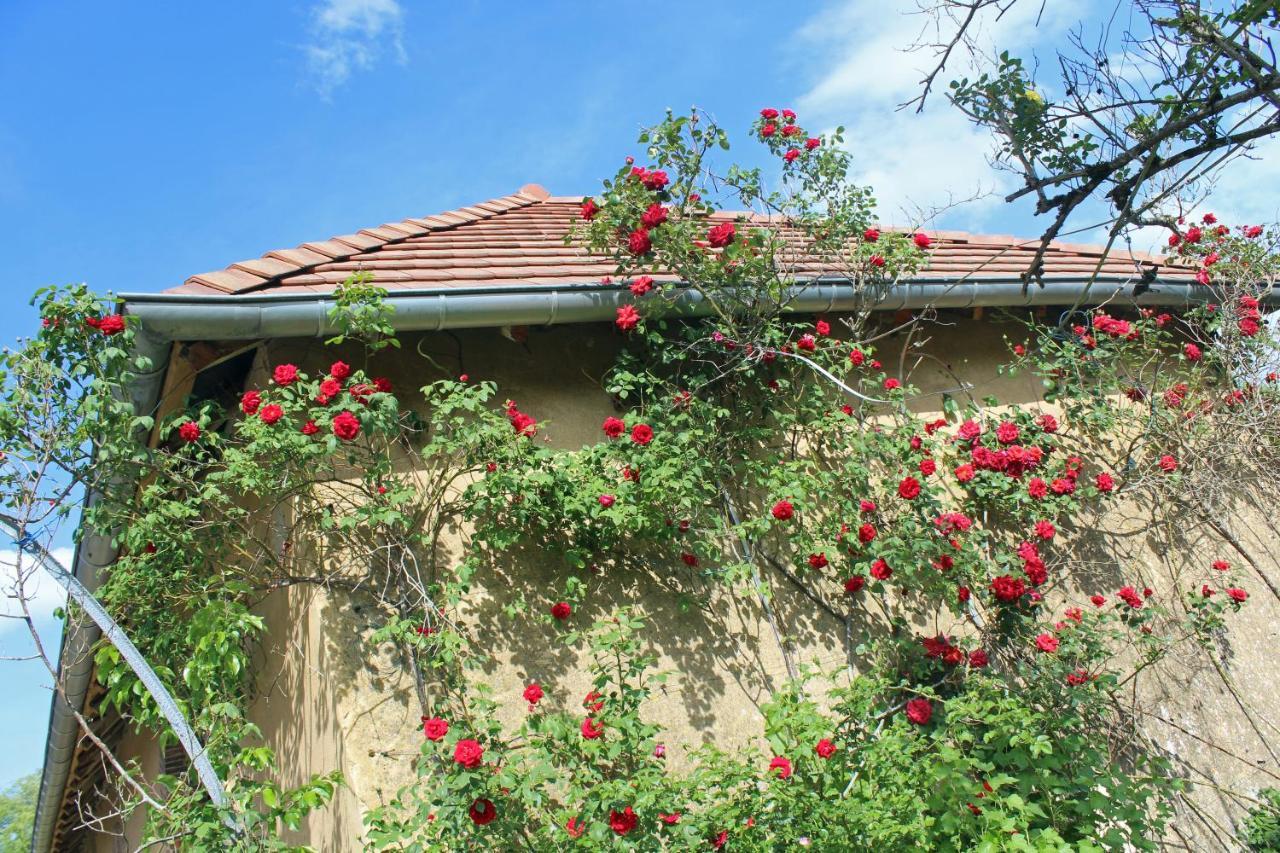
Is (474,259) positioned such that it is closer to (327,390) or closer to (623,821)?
(327,390)

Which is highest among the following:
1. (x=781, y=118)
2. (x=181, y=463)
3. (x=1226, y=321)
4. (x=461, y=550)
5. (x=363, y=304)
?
(x=781, y=118)

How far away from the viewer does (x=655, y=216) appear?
4129 mm

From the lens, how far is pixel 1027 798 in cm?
332

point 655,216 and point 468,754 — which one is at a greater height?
point 655,216

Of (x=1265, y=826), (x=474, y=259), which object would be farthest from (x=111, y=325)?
(x=1265, y=826)

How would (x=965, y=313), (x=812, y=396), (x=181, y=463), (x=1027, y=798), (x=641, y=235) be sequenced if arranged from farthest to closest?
(x=965, y=313) → (x=812, y=396) → (x=641, y=235) → (x=181, y=463) → (x=1027, y=798)

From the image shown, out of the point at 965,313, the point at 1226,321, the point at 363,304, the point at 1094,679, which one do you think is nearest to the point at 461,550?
the point at 363,304

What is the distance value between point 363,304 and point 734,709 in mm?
2096

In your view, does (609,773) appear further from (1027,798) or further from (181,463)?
(181,463)

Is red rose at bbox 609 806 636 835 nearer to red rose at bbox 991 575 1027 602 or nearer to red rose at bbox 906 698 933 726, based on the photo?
red rose at bbox 906 698 933 726

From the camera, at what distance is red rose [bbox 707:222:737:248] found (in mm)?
4098

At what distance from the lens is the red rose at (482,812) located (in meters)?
3.01

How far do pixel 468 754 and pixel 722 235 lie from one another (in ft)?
7.57

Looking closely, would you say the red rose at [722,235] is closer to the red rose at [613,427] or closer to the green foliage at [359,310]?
the red rose at [613,427]
